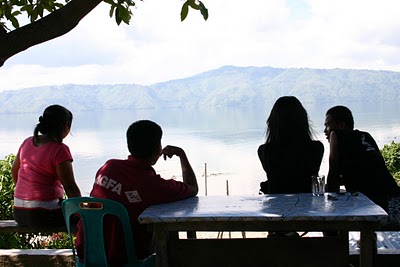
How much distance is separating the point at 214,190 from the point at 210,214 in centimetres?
3566

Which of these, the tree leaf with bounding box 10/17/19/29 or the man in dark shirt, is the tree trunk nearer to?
the tree leaf with bounding box 10/17/19/29

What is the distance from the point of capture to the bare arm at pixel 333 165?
144 inches

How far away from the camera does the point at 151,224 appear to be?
2.84 meters

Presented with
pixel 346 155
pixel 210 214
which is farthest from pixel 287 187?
pixel 210 214

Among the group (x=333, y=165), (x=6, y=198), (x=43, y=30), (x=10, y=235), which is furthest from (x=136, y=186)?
(x=6, y=198)

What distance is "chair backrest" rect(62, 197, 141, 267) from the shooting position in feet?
9.44

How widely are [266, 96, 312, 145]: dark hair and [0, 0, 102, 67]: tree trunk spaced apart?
1.32 metres

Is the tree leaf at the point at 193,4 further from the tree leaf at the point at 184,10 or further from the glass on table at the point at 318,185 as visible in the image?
the glass on table at the point at 318,185

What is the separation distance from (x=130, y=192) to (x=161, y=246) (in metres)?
0.31

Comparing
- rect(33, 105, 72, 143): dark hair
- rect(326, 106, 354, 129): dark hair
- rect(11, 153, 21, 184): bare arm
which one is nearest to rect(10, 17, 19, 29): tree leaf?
rect(33, 105, 72, 143): dark hair

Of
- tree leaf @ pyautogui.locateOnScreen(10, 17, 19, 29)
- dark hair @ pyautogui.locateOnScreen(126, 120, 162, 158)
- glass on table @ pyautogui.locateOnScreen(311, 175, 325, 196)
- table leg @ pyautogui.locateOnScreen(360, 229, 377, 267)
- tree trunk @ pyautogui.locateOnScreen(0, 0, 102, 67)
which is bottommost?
table leg @ pyautogui.locateOnScreen(360, 229, 377, 267)

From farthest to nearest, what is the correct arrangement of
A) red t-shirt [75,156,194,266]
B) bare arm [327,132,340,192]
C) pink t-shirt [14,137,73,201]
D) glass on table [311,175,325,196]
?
1. pink t-shirt [14,137,73,201]
2. bare arm [327,132,340,192]
3. glass on table [311,175,325,196]
4. red t-shirt [75,156,194,266]

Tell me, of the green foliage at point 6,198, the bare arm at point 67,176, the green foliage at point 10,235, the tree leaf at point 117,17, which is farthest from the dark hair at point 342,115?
the green foliage at point 6,198

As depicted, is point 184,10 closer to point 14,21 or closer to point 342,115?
point 342,115
